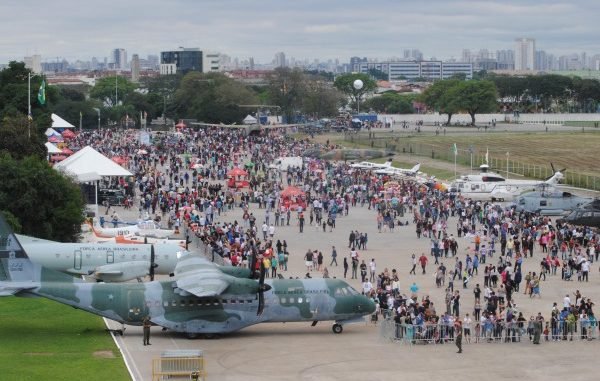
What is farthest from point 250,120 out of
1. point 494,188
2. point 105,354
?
point 105,354

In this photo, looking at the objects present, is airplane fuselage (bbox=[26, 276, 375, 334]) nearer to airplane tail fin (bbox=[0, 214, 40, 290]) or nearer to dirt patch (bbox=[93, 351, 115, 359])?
airplane tail fin (bbox=[0, 214, 40, 290])

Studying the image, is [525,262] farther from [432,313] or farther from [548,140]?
[548,140]

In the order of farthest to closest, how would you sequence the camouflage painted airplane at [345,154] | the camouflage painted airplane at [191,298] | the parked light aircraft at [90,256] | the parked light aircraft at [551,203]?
1. the camouflage painted airplane at [345,154]
2. the parked light aircraft at [551,203]
3. the parked light aircraft at [90,256]
4. the camouflage painted airplane at [191,298]

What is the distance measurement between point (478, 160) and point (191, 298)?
80.3 metres

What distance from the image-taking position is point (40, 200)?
5975cm

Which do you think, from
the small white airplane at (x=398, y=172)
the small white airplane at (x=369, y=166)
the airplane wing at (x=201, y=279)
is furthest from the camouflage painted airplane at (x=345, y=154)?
the airplane wing at (x=201, y=279)

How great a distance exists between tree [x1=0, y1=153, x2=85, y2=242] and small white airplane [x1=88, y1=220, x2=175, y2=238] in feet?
5.63

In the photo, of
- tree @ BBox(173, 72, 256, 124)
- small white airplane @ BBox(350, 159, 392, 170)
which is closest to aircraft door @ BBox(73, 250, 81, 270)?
small white airplane @ BBox(350, 159, 392, 170)

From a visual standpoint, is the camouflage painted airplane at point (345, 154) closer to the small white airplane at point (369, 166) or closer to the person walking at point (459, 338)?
the small white airplane at point (369, 166)

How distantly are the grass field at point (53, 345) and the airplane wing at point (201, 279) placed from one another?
10.4 ft

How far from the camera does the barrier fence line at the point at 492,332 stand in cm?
4091

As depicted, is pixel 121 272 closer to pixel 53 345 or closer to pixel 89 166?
pixel 53 345

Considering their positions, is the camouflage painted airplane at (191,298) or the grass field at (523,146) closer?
the camouflage painted airplane at (191,298)

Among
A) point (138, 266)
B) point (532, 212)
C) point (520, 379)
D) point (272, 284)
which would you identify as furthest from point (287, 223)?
point (520, 379)
